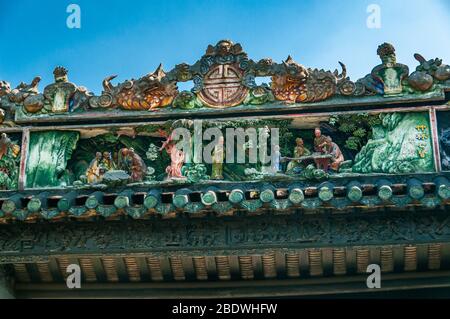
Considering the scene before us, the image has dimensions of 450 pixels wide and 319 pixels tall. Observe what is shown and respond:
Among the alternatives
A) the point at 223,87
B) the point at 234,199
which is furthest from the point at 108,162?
the point at 234,199

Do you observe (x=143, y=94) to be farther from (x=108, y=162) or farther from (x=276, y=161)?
(x=276, y=161)

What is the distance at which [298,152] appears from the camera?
1362cm

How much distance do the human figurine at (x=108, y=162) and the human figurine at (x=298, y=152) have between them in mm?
2483

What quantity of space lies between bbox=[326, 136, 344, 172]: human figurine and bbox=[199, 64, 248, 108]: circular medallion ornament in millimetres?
1414

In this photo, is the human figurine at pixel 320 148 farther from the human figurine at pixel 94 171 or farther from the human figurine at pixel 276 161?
the human figurine at pixel 94 171

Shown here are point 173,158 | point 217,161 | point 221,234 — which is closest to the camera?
point 221,234

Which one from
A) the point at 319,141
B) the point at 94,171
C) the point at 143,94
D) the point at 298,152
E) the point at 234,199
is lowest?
the point at 234,199

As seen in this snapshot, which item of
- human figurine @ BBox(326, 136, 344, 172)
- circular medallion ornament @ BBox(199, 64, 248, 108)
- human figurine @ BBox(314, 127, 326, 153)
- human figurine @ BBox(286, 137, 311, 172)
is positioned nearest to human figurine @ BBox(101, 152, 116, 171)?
circular medallion ornament @ BBox(199, 64, 248, 108)

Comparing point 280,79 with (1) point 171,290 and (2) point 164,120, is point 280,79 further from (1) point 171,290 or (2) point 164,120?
(1) point 171,290

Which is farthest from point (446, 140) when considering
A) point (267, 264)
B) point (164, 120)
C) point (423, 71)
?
point (164, 120)

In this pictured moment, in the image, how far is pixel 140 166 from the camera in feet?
45.2

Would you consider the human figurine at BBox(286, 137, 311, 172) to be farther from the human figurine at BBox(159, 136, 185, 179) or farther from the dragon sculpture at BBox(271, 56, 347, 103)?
the human figurine at BBox(159, 136, 185, 179)

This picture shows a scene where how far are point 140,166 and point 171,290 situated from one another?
5.77 ft

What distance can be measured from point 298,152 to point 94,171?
2.84 meters
